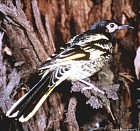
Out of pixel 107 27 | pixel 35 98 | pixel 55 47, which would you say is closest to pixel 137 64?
pixel 107 27

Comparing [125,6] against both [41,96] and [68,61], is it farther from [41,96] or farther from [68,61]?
[41,96]

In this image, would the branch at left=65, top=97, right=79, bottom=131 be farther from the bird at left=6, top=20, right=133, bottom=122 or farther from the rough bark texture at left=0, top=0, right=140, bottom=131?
the bird at left=6, top=20, right=133, bottom=122

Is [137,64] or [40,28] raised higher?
[40,28]

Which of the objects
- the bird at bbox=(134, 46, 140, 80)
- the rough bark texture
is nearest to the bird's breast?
the rough bark texture

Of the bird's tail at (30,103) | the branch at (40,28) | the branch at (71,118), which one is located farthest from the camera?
the branch at (40,28)

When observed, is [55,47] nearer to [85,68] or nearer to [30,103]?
[85,68]

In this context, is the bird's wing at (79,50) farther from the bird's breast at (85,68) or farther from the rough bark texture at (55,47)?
the rough bark texture at (55,47)

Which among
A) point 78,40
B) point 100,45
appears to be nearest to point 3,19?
point 78,40

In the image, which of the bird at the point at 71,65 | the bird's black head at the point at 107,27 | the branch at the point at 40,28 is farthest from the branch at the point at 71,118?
the bird's black head at the point at 107,27
